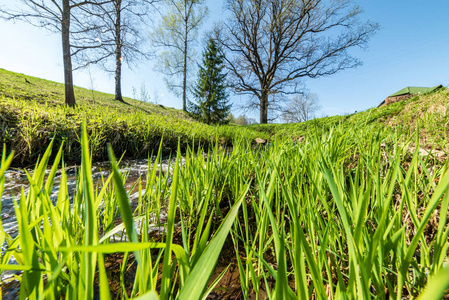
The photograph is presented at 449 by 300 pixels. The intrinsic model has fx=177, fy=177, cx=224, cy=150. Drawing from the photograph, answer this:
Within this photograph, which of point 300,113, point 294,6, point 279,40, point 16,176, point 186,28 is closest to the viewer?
point 16,176

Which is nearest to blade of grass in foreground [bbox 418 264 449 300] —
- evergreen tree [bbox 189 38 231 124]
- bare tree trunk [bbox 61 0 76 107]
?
bare tree trunk [bbox 61 0 76 107]

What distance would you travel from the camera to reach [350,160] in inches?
49.4

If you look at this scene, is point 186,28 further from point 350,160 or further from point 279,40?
point 350,160

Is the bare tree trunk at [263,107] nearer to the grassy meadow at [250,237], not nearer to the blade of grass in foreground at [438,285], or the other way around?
the grassy meadow at [250,237]

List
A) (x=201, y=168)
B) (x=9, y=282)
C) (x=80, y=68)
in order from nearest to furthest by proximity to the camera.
Answer: (x=9, y=282) → (x=201, y=168) → (x=80, y=68)

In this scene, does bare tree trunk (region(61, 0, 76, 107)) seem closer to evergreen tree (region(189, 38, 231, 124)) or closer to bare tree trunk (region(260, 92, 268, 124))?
evergreen tree (region(189, 38, 231, 124))

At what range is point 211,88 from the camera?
43.3 ft

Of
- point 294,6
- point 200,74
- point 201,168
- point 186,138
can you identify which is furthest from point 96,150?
point 294,6

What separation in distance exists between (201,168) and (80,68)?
7.45m

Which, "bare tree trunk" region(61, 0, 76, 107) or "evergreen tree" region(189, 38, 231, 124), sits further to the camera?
"evergreen tree" region(189, 38, 231, 124)

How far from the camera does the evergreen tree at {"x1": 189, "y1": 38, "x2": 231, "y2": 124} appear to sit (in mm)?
13047

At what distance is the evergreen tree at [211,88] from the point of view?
42.8 ft

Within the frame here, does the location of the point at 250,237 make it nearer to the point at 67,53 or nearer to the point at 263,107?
the point at 67,53

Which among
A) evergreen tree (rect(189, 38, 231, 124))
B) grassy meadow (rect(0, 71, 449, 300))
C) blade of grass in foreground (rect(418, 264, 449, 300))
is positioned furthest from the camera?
evergreen tree (rect(189, 38, 231, 124))
